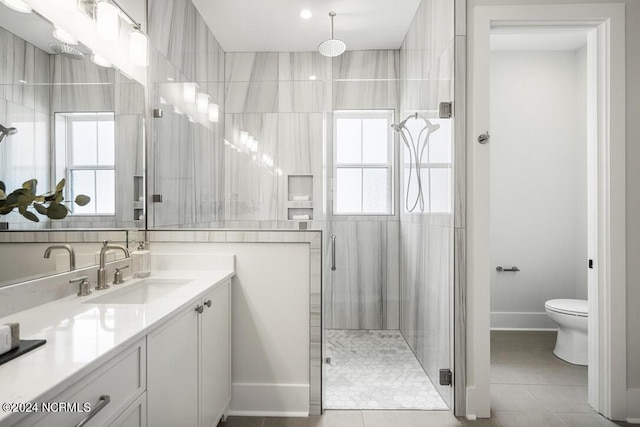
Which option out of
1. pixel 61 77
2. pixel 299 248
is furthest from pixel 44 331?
pixel 299 248

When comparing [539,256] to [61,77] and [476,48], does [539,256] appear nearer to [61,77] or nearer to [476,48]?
[476,48]

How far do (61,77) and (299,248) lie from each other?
1325 millimetres

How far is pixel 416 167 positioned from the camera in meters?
2.43

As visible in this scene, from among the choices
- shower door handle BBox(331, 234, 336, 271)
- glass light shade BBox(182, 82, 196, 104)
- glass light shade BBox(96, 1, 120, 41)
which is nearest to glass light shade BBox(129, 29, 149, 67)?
glass light shade BBox(96, 1, 120, 41)

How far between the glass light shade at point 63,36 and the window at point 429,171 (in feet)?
6.26

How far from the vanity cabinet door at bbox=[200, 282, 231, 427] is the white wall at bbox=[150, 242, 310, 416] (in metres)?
0.13

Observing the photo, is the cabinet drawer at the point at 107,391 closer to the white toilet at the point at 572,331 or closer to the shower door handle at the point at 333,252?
the shower door handle at the point at 333,252

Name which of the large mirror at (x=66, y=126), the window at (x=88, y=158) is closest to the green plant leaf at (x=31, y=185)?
the large mirror at (x=66, y=126)

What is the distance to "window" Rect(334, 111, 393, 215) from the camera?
2400mm

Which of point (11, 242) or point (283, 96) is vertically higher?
point (283, 96)

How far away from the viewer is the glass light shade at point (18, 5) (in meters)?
1.19

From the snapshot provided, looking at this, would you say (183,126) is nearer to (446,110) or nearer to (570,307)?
(446,110)

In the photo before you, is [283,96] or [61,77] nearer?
[61,77]

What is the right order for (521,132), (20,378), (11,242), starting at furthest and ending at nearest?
(521,132) → (11,242) → (20,378)
